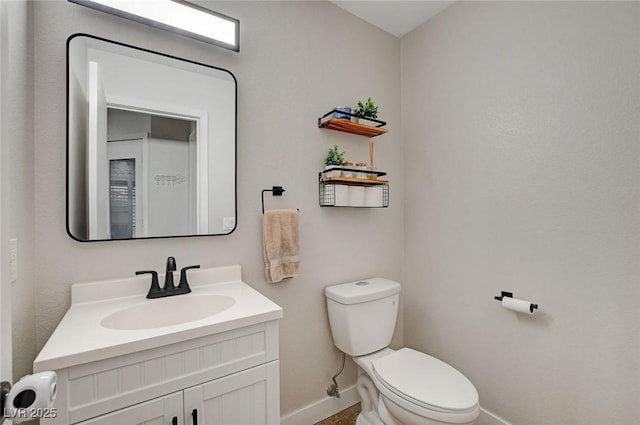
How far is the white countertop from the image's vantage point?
79 centimetres

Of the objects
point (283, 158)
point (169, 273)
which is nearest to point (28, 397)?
point (169, 273)

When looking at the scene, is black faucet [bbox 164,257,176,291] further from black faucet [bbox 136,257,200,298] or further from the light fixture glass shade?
the light fixture glass shade

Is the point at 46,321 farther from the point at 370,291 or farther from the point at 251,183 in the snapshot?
the point at 370,291

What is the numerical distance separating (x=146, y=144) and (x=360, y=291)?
1297 mm

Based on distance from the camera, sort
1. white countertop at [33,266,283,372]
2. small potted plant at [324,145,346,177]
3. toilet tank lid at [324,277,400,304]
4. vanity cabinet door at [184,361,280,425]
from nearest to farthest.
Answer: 1. white countertop at [33,266,283,372]
2. vanity cabinet door at [184,361,280,425]
3. toilet tank lid at [324,277,400,304]
4. small potted plant at [324,145,346,177]

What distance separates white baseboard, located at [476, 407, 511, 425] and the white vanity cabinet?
1.27m

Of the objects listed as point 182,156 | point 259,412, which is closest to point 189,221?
point 182,156

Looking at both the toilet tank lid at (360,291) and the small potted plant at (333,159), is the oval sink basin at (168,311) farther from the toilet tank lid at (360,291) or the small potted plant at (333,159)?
the small potted plant at (333,159)

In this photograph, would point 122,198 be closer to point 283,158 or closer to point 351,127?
point 283,158

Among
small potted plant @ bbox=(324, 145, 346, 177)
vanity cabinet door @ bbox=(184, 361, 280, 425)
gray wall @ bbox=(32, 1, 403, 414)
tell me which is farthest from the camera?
small potted plant @ bbox=(324, 145, 346, 177)

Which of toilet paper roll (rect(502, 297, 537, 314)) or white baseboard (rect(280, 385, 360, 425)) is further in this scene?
white baseboard (rect(280, 385, 360, 425))

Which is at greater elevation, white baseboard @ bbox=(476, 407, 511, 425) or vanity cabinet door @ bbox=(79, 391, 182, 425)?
vanity cabinet door @ bbox=(79, 391, 182, 425)

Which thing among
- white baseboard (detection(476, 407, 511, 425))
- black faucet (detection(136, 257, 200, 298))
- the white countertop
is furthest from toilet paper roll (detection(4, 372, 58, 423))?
white baseboard (detection(476, 407, 511, 425))

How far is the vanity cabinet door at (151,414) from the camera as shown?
82 cm
